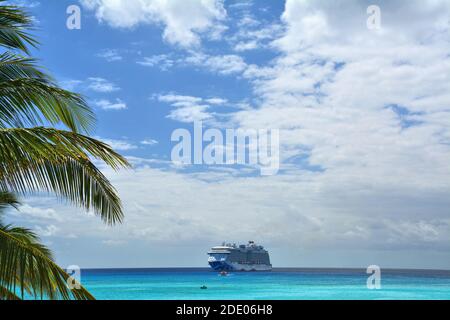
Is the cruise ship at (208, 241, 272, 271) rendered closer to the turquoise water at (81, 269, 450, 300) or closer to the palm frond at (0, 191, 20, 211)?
the turquoise water at (81, 269, 450, 300)

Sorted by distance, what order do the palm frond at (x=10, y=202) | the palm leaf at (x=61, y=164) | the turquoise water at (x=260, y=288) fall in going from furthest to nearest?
the turquoise water at (x=260, y=288), the palm frond at (x=10, y=202), the palm leaf at (x=61, y=164)

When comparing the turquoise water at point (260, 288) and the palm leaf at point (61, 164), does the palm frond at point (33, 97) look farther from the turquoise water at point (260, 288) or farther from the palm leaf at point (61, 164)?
the turquoise water at point (260, 288)

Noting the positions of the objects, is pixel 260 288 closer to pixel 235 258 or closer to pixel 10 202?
pixel 235 258

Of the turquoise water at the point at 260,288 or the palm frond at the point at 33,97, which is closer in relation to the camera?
the palm frond at the point at 33,97

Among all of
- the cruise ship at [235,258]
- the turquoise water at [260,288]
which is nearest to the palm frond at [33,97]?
the turquoise water at [260,288]

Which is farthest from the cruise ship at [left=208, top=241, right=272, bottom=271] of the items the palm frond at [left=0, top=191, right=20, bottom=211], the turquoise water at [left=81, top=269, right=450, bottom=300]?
the palm frond at [left=0, top=191, right=20, bottom=211]

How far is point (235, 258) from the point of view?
83.7 metres

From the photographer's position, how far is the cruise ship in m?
82.8

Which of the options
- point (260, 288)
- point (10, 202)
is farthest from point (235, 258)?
point (10, 202)

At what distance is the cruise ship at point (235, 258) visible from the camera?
8275cm

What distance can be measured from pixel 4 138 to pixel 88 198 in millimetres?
1313

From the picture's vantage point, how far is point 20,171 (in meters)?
6.46

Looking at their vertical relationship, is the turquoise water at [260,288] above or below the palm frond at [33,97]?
below
